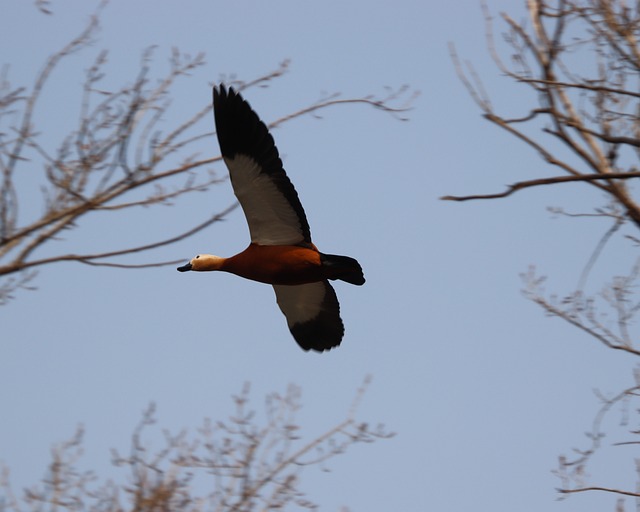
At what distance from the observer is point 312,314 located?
31.8ft

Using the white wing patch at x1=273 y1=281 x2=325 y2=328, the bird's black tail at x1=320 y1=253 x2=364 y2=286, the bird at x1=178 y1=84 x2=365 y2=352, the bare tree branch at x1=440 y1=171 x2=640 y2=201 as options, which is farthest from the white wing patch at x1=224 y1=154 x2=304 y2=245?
the bare tree branch at x1=440 y1=171 x2=640 y2=201

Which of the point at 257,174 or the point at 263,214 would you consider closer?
the point at 257,174

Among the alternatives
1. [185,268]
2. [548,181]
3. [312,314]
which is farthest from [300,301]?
[548,181]

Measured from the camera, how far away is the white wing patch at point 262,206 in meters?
7.94

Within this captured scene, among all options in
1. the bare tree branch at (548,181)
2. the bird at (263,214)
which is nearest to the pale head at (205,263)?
the bird at (263,214)

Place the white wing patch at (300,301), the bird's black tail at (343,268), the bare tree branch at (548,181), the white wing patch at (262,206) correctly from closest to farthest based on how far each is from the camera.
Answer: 1. the bare tree branch at (548,181)
2. the bird's black tail at (343,268)
3. the white wing patch at (262,206)
4. the white wing patch at (300,301)

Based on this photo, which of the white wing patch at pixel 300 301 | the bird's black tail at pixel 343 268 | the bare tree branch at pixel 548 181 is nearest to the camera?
the bare tree branch at pixel 548 181

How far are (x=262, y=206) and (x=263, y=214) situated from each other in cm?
7

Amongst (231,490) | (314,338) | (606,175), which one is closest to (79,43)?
(314,338)

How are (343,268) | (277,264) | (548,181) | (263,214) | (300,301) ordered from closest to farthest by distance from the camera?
(548,181) → (343,268) → (277,264) → (263,214) → (300,301)

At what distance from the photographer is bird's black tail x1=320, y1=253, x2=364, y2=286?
25.7 ft

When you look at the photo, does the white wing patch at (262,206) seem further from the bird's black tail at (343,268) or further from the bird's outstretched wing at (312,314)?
the bird's outstretched wing at (312,314)

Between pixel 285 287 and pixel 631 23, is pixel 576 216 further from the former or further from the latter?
pixel 285 287

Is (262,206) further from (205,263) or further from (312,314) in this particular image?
(312,314)
